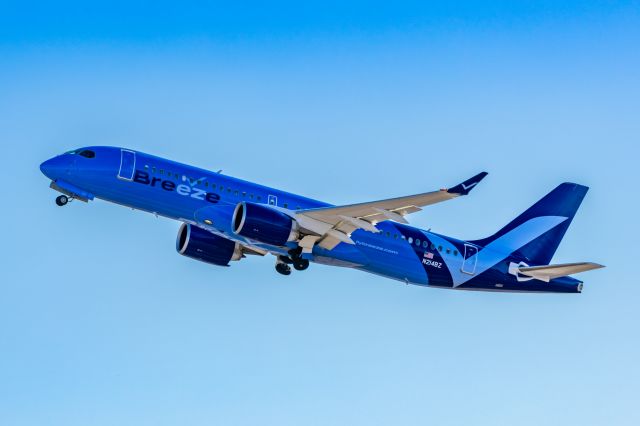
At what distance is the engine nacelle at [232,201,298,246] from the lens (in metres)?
46.9

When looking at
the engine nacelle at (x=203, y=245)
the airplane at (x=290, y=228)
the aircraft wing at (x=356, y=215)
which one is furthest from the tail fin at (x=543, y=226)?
the engine nacelle at (x=203, y=245)

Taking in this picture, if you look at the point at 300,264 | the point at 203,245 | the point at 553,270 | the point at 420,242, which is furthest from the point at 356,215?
the point at 553,270

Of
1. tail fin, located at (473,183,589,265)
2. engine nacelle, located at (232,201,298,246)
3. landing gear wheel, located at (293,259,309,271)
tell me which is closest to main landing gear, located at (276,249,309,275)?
landing gear wheel, located at (293,259,309,271)

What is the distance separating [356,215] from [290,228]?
3.15 meters

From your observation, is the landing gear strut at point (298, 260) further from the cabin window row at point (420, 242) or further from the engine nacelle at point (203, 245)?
the cabin window row at point (420, 242)

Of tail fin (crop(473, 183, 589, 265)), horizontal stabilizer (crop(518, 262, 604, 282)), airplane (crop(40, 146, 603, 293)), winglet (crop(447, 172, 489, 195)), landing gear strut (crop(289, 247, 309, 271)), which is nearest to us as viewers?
winglet (crop(447, 172, 489, 195))

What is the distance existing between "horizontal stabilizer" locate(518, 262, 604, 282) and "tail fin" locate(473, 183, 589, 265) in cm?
206

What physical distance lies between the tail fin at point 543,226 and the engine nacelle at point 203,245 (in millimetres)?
13501

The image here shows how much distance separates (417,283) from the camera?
52875 mm

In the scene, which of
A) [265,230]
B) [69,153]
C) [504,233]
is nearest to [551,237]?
[504,233]

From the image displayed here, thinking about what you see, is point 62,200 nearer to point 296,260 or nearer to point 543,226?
point 296,260

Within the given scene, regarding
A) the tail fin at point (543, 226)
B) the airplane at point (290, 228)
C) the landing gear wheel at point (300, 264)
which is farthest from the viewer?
the tail fin at point (543, 226)

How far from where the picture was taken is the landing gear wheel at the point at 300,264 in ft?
166

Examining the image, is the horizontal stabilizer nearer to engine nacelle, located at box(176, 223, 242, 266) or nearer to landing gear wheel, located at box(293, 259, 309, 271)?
landing gear wheel, located at box(293, 259, 309, 271)
